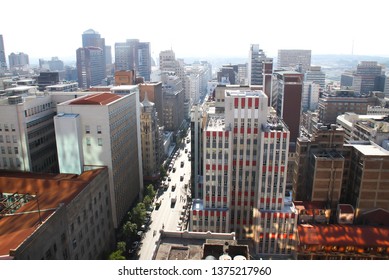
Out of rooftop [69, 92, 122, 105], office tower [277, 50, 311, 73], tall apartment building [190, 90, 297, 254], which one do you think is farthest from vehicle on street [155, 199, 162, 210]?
office tower [277, 50, 311, 73]

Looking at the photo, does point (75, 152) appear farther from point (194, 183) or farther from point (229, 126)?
point (194, 183)

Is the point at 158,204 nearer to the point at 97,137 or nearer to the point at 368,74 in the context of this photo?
the point at 97,137

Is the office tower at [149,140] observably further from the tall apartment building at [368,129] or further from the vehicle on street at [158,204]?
the tall apartment building at [368,129]

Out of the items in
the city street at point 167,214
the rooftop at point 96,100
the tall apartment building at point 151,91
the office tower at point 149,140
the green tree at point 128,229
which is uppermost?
the rooftop at point 96,100

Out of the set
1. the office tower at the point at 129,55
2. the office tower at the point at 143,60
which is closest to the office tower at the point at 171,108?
the office tower at the point at 143,60

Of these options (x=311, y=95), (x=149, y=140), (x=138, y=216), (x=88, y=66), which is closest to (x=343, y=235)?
(x=138, y=216)
